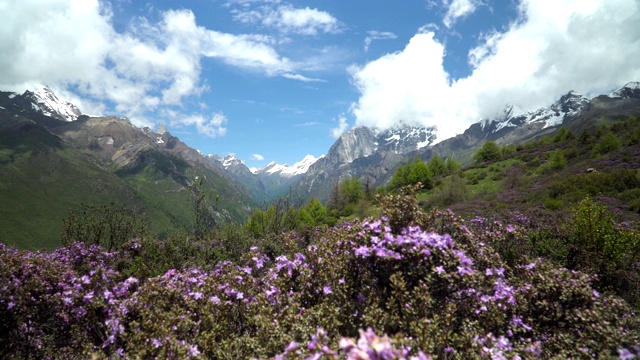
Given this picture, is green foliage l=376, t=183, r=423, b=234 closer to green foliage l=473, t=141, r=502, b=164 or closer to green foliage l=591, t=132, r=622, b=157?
green foliage l=591, t=132, r=622, b=157

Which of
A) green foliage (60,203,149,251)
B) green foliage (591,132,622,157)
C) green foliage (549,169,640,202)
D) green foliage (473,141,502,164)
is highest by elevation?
green foliage (473,141,502,164)

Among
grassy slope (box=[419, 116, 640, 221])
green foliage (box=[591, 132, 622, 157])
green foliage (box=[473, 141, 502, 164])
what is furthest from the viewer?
green foliage (box=[473, 141, 502, 164])

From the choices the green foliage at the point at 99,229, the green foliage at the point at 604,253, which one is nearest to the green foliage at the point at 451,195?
the green foliage at the point at 604,253

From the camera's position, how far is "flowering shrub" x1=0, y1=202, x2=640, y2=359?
438 cm

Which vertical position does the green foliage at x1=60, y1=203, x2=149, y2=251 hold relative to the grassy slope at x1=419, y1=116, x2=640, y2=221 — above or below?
above

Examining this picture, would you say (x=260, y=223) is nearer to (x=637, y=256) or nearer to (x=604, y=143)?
(x=637, y=256)

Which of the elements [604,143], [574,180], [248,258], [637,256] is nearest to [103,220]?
[248,258]

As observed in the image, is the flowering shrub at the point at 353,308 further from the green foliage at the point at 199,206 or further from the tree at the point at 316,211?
the tree at the point at 316,211

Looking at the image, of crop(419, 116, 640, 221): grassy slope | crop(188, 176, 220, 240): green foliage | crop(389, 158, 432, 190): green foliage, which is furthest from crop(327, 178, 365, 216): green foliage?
crop(188, 176, 220, 240): green foliage

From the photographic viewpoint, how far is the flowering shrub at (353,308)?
438 cm

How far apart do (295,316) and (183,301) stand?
9.32ft

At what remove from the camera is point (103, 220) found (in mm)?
18031

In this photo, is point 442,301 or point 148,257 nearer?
point 442,301

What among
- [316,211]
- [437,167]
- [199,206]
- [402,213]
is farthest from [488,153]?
[402,213]
